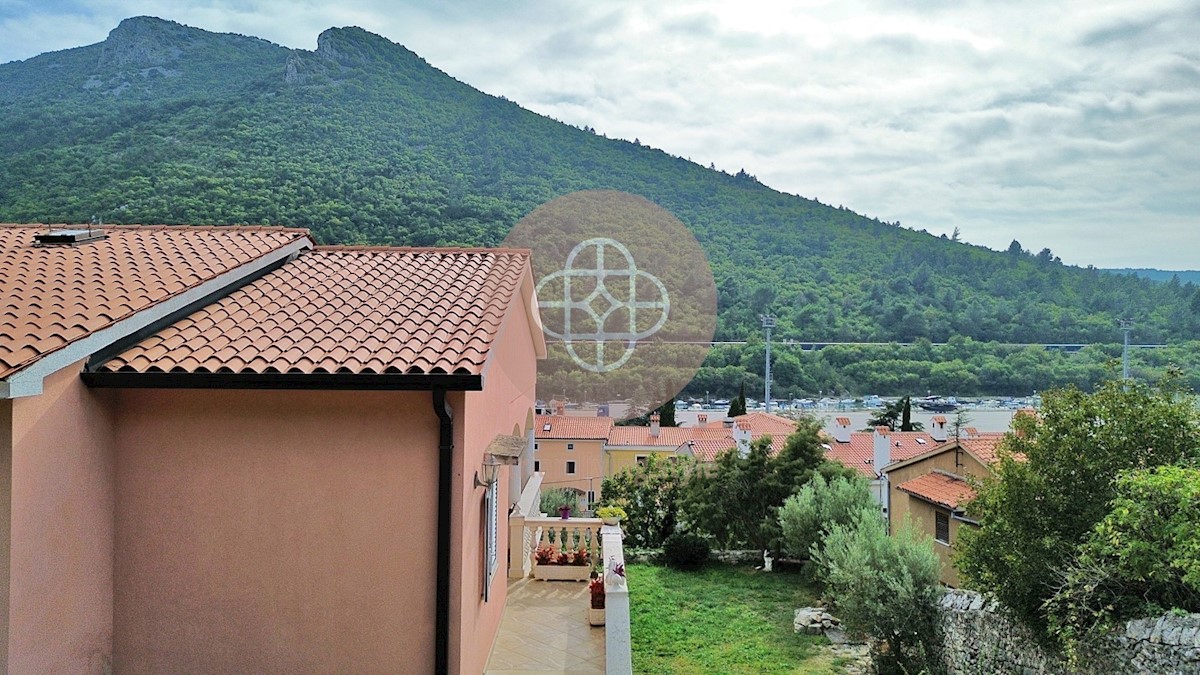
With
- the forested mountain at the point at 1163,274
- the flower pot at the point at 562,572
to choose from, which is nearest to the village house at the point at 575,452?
the flower pot at the point at 562,572

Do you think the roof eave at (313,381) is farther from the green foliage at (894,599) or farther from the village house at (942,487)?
the village house at (942,487)

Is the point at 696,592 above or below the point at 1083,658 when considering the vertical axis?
below

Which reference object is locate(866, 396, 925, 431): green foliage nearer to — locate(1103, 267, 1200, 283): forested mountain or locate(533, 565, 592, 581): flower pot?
locate(1103, 267, 1200, 283): forested mountain

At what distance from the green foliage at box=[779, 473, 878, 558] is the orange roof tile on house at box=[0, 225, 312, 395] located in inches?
722

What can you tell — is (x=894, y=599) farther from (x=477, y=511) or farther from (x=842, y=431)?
(x=842, y=431)

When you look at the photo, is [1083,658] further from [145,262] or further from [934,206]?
[934,206]

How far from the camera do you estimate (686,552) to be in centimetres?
2541

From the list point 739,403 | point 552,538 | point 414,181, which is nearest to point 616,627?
point 552,538

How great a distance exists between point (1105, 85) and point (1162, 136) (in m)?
8.43

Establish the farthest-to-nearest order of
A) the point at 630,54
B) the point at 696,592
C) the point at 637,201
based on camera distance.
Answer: the point at 637,201 < the point at 630,54 < the point at 696,592

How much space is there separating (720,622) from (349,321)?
50.2 ft

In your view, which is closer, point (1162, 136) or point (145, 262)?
point (145, 262)

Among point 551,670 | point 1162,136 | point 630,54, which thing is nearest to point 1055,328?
point 1162,136

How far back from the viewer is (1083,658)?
1204 cm
